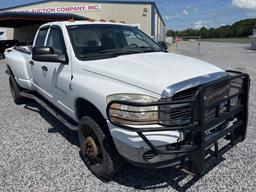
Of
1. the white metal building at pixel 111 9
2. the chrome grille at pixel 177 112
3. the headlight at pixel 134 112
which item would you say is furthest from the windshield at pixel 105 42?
the white metal building at pixel 111 9

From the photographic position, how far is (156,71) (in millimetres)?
3229

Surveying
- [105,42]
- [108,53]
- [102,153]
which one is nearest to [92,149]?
[102,153]

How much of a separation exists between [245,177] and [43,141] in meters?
3.23

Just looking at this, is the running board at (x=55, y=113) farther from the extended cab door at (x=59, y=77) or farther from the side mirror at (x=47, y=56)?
the side mirror at (x=47, y=56)

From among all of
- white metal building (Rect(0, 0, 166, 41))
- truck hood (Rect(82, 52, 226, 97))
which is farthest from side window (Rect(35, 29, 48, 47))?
white metal building (Rect(0, 0, 166, 41))

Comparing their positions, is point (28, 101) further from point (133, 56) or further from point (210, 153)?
point (210, 153)

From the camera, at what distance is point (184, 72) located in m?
3.22

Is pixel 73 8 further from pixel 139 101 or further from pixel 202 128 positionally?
pixel 202 128

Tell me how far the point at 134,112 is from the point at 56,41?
2.49 m

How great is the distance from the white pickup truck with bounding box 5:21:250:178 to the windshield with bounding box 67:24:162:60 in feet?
0.05

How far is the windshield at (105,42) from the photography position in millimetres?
4105

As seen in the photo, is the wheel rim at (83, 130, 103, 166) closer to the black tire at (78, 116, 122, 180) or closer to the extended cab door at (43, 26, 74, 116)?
the black tire at (78, 116, 122, 180)

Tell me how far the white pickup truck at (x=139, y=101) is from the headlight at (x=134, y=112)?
10mm

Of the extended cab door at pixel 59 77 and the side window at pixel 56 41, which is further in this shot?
A: the side window at pixel 56 41
